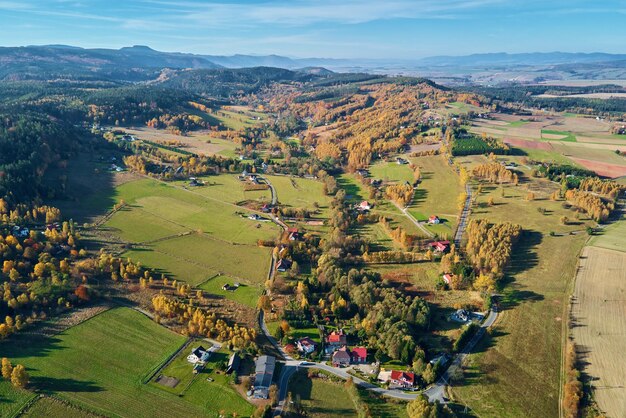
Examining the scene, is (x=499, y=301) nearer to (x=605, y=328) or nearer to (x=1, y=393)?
(x=605, y=328)

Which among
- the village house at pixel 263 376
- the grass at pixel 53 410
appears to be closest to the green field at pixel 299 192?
the village house at pixel 263 376

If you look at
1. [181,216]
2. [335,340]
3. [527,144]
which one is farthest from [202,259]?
[527,144]

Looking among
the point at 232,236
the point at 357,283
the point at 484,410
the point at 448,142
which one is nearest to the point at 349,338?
the point at 357,283

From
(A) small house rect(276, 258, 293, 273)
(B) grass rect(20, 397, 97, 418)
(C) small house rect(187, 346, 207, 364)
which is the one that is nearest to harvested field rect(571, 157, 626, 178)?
(A) small house rect(276, 258, 293, 273)

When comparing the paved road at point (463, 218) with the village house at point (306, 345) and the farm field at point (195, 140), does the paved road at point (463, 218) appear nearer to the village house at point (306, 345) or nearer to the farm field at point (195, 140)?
the village house at point (306, 345)

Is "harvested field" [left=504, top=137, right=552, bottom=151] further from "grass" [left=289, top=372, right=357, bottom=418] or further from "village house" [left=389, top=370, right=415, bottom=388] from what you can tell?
"grass" [left=289, top=372, right=357, bottom=418]

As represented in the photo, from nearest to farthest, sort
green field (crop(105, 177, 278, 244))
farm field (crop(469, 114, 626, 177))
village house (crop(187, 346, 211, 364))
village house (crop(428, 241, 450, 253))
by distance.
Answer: village house (crop(187, 346, 211, 364)) < village house (crop(428, 241, 450, 253)) < green field (crop(105, 177, 278, 244)) < farm field (crop(469, 114, 626, 177))
